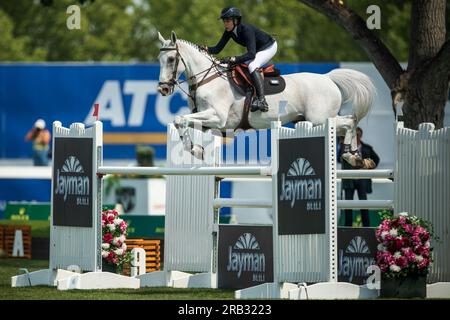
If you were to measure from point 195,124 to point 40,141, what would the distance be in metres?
12.6

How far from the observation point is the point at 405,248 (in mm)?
9664

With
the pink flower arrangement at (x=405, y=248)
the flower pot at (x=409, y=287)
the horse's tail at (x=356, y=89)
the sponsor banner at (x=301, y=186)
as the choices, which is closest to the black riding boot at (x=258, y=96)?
the horse's tail at (x=356, y=89)

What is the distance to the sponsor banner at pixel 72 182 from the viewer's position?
35.9 feet

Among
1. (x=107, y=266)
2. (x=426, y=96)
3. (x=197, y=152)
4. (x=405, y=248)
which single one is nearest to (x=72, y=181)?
(x=107, y=266)

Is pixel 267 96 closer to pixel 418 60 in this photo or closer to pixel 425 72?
pixel 425 72

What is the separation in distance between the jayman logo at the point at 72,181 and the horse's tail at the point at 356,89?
11.3 ft

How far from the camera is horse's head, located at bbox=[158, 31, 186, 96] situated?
1201cm

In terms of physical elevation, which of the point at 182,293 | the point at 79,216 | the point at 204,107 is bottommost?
the point at 182,293

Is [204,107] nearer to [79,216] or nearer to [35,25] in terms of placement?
[79,216]

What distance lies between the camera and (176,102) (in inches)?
969

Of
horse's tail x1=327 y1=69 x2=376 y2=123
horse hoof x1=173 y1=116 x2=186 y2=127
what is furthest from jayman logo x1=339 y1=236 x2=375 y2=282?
horse's tail x1=327 y1=69 x2=376 y2=123

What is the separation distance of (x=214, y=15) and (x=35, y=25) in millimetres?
6905

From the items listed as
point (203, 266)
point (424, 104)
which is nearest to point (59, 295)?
point (203, 266)

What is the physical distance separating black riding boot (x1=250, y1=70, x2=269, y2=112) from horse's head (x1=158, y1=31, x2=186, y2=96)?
0.81 m
